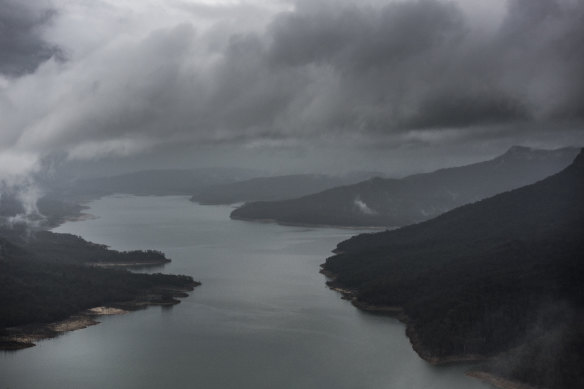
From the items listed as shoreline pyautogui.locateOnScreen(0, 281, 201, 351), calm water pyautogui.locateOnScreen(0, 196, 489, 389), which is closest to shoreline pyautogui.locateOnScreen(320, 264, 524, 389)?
calm water pyautogui.locateOnScreen(0, 196, 489, 389)

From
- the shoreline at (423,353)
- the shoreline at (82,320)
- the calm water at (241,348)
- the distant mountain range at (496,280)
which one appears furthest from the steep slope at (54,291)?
the distant mountain range at (496,280)

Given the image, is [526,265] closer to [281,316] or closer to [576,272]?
[576,272]

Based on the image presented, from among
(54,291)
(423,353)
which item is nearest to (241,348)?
(423,353)

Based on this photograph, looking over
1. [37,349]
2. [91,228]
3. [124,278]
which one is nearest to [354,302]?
[124,278]

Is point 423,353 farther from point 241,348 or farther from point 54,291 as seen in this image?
point 54,291

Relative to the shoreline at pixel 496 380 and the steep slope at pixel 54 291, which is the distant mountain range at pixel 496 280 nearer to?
the shoreline at pixel 496 380

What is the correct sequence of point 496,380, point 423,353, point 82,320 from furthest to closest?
point 82,320 → point 423,353 → point 496,380
